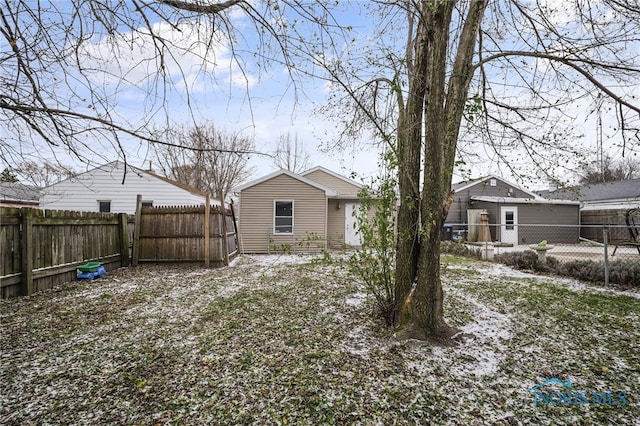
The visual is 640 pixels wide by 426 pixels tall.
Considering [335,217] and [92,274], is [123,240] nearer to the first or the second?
[92,274]

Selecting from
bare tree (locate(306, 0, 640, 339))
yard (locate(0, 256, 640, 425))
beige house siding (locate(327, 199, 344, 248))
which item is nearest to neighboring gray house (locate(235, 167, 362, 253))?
beige house siding (locate(327, 199, 344, 248))

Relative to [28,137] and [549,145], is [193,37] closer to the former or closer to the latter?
[28,137]

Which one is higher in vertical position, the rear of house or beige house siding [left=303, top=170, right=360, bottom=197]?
beige house siding [left=303, top=170, right=360, bottom=197]

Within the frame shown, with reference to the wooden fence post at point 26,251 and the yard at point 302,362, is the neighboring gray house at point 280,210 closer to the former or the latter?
the yard at point 302,362

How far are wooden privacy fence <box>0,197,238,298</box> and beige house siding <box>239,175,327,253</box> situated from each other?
1.26 meters

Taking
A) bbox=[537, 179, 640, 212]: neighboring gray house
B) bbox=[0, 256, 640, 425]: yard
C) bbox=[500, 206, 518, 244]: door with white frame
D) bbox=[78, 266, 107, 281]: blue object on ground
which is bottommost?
bbox=[0, 256, 640, 425]: yard

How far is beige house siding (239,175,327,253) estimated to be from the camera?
11531mm

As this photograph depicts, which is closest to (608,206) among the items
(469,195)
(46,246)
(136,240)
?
(469,195)

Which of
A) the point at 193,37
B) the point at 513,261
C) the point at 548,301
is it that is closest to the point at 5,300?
the point at 193,37

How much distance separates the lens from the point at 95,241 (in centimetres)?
655

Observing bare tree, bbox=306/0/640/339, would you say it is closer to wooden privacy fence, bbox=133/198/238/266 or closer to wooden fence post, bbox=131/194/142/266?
wooden privacy fence, bbox=133/198/238/266

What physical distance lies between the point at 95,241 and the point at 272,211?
19.6 feet

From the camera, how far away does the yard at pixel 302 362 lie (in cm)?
202

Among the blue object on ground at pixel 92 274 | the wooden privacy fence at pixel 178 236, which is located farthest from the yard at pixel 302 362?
the wooden privacy fence at pixel 178 236
